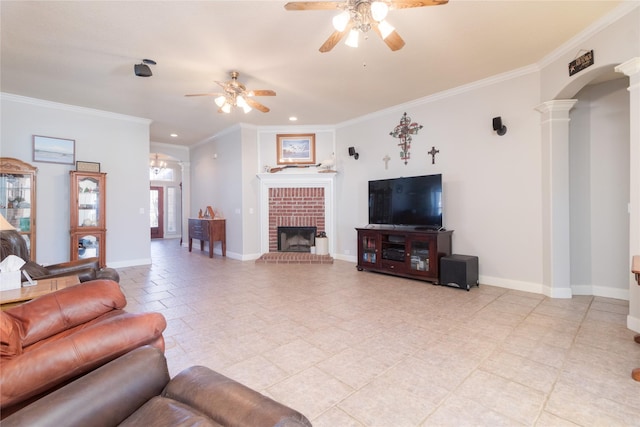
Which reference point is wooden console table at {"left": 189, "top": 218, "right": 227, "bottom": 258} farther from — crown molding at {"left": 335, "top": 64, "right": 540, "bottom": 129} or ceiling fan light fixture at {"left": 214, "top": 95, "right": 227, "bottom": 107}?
crown molding at {"left": 335, "top": 64, "right": 540, "bottom": 129}

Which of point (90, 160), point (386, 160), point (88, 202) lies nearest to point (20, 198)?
point (88, 202)

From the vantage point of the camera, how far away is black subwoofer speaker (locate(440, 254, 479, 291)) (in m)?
3.92

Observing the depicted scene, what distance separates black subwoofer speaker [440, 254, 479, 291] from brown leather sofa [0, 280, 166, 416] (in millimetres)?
3593

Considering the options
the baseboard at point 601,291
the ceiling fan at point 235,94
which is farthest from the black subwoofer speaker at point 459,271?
the ceiling fan at point 235,94

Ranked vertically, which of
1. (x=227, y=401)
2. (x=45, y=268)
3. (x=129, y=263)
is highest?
(x=45, y=268)

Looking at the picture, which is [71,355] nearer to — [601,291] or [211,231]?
[601,291]

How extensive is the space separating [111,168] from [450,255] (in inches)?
238

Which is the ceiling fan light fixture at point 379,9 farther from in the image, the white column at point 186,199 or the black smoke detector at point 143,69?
the white column at point 186,199

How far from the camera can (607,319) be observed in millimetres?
2904

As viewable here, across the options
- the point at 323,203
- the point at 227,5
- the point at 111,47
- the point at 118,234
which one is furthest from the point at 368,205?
the point at 118,234

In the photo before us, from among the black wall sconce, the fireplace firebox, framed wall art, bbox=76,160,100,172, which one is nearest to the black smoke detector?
framed wall art, bbox=76,160,100,172

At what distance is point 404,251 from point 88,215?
17.4 feet

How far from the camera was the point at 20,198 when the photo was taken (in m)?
4.55

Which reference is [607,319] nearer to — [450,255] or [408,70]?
[450,255]
